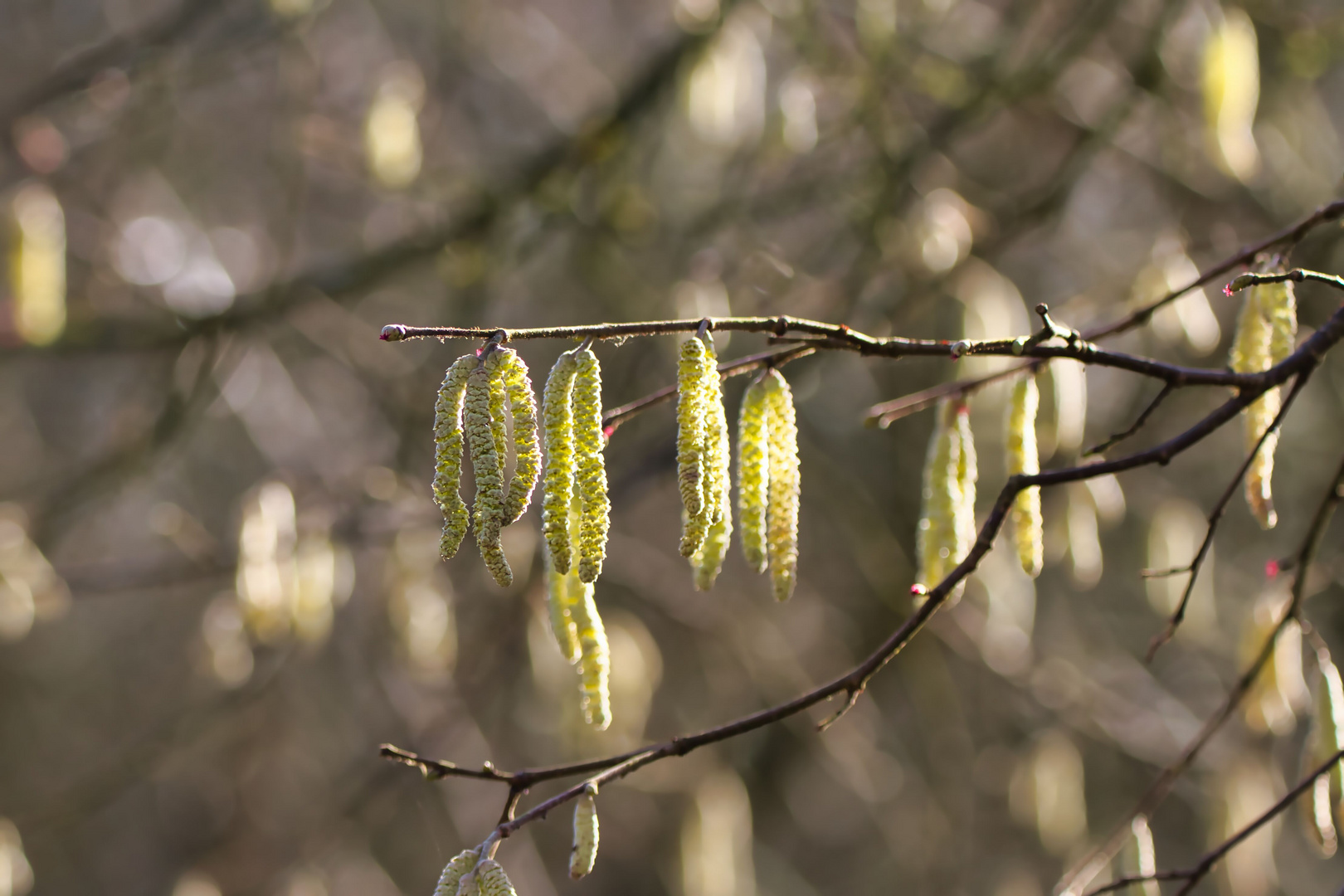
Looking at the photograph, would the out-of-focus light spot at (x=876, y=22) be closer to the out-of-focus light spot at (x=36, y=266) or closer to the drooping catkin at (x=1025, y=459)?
the drooping catkin at (x=1025, y=459)

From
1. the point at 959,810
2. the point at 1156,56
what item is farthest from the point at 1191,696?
the point at 1156,56

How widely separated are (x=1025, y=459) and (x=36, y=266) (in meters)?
2.76

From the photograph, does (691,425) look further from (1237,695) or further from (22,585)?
(22,585)

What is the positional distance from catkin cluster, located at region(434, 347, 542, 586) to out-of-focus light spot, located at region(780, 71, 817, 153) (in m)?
2.39

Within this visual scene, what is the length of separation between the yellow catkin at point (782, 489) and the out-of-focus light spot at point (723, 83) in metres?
2.00

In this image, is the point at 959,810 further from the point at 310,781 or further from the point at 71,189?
the point at 71,189

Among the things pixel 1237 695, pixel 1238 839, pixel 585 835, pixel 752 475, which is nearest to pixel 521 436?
pixel 752 475

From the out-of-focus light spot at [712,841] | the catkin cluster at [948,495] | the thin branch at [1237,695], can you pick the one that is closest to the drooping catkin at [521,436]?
the catkin cluster at [948,495]

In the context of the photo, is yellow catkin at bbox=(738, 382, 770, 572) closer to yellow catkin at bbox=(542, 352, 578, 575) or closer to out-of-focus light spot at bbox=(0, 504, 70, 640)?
yellow catkin at bbox=(542, 352, 578, 575)

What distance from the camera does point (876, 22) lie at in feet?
11.5

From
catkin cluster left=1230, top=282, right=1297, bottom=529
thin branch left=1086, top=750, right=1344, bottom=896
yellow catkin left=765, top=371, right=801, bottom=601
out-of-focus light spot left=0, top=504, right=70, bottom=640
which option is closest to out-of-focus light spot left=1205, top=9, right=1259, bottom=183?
catkin cluster left=1230, top=282, right=1297, bottom=529

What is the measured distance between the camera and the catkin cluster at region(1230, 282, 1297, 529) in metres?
1.48

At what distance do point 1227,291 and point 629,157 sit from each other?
116 inches

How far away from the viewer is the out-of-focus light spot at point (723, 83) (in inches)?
124
